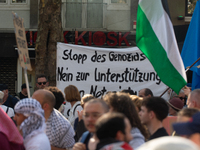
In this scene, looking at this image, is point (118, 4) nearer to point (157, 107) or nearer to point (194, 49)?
point (194, 49)

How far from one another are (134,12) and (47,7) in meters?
7.96

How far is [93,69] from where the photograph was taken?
7414mm

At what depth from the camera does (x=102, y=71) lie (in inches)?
292

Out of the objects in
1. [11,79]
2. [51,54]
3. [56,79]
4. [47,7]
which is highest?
[47,7]

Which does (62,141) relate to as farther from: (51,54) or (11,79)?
(11,79)

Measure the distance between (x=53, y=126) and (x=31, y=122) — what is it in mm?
874

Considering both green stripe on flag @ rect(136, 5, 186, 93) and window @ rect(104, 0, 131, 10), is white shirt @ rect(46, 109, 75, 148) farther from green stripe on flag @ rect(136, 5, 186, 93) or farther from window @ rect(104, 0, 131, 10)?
window @ rect(104, 0, 131, 10)

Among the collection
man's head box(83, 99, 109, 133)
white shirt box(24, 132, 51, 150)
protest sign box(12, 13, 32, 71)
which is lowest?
white shirt box(24, 132, 51, 150)

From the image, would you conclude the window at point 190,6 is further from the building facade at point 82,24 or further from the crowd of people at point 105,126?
the crowd of people at point 105,126

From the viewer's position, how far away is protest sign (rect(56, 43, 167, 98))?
732 centimetres

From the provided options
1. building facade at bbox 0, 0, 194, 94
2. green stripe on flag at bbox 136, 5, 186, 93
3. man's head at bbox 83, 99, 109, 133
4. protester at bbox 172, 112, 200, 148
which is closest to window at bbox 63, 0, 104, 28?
building facade at bbox 0, 0, 194, 94

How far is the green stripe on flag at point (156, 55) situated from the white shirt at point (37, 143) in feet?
7.96

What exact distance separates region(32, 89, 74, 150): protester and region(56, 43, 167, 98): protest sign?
329 cm

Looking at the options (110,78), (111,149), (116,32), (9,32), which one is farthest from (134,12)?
(111,149)
